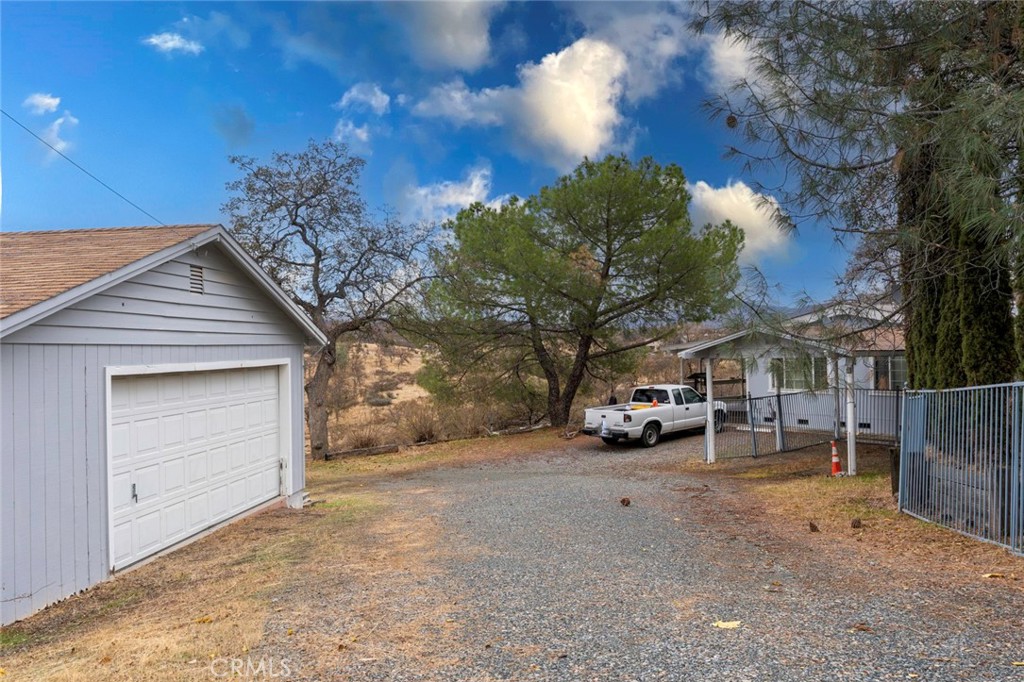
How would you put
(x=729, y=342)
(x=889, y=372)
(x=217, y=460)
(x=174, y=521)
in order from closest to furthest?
1. (x=174, y=521)
2. (x=217, y=460)
3. (x=729, y=342)
4. (x=889, y=372)

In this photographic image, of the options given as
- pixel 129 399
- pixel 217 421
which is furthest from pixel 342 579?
pixel 217 421

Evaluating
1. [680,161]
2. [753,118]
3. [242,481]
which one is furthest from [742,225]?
[242,481]

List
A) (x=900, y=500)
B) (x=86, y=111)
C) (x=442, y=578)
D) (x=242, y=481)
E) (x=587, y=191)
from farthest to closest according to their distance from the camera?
(x=587, y=191) → (x=86, y=111) → (x=242, y=481) → (x=900, y=500) → (x=442, y=578)

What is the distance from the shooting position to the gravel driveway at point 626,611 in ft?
13.0

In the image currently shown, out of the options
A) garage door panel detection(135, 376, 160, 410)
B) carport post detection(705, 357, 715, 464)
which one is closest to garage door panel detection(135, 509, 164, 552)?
garage door panel detection(135, 376, 160, 410)

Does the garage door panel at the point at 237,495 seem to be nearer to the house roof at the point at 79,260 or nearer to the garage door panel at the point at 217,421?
the garage door panel at the point at 217,421

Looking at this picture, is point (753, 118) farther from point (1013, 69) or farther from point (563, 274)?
point (563, 274)

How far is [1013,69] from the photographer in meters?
6.98

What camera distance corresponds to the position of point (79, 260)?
702 centimetres

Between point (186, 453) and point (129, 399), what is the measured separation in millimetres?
1212

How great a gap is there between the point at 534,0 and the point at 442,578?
15405 mm

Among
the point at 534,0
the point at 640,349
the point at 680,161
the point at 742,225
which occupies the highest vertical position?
the point at 534,0

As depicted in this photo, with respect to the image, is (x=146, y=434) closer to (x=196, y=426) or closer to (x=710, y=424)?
(x=196, y=426)

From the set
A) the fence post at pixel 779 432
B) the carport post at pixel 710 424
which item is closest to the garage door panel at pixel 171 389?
the carport post at pixel 710 424
